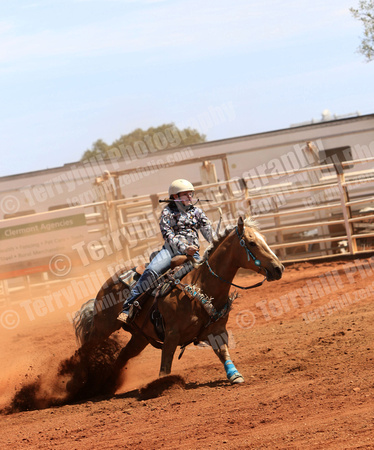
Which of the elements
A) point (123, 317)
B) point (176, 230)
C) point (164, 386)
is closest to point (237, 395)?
point (164, 386)

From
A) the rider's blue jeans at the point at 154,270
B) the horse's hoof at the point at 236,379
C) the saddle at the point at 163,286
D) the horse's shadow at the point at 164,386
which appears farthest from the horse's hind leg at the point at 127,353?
the horse's hoof at the point at 236,379

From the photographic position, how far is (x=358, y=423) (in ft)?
13.9

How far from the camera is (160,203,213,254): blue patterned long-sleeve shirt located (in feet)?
21.5

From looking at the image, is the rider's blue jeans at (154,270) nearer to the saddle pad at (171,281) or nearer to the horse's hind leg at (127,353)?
the saddle pad at (171,281)

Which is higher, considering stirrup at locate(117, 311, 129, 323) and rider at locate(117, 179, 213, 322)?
rider at locate(117, 179, 213, 322)

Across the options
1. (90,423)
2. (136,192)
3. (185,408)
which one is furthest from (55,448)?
(136,192)

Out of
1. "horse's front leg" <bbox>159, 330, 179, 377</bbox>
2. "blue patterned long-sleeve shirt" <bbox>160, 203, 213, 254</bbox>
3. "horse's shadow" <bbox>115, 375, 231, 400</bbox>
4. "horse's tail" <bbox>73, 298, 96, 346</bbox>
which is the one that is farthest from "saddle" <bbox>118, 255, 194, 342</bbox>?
"horse's tail" <bbox>73, 298, 96, 346</bbox>

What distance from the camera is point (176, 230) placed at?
6.66 meters

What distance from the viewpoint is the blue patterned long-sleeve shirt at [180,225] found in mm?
6547

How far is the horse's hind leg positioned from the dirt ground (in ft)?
0.49

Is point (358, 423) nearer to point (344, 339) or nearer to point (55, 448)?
point (55, 448)

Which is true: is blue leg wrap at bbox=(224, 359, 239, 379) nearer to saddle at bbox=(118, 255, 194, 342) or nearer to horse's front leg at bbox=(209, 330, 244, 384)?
horse's front leg at bbox=(209, 330, 244, 384)

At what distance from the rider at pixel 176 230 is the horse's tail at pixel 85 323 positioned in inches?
36.0

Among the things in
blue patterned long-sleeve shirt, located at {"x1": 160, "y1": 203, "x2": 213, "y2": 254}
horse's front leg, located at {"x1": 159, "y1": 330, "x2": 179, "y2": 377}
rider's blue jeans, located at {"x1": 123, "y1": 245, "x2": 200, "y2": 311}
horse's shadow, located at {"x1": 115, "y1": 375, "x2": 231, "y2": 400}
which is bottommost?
horse's shadow, located at {"x1": 115, "y1": 375, "x2": 231, "y2": 400}
